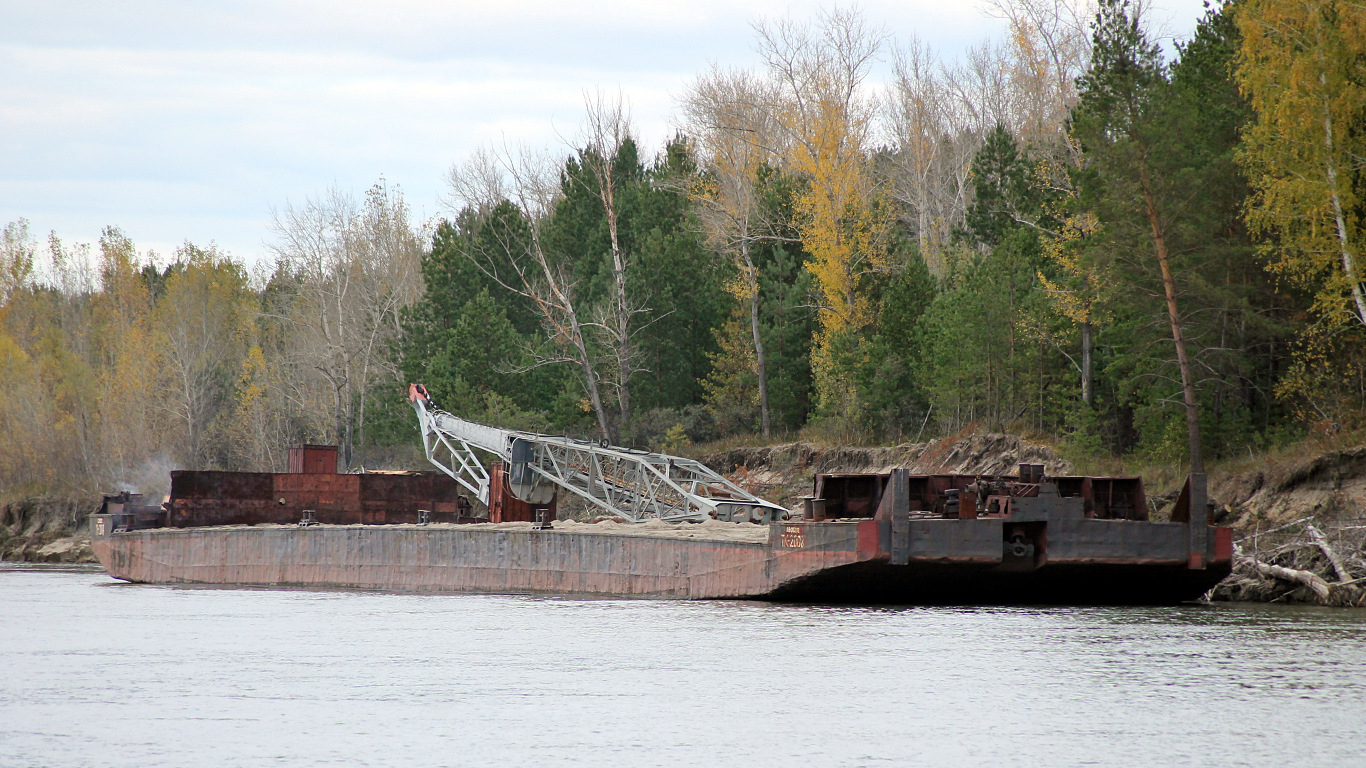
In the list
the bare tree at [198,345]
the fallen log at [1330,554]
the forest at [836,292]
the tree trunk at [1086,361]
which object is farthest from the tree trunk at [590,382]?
the fallen log at [1330,554]

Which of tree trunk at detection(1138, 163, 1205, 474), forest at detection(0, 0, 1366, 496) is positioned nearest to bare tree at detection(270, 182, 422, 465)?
forest at detection(0, 0, 1366, 496)

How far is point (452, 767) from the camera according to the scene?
11.5 metres

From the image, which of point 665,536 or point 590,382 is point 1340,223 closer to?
point 665,536

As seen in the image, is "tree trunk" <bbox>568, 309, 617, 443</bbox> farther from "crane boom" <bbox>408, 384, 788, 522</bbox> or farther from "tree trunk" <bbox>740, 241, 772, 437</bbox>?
"crane boom" <bbox>408, 384, 788, 522</bbox>

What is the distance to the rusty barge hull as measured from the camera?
23.5 metres

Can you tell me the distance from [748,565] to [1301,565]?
1166 cm

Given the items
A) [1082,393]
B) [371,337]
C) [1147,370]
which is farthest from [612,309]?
[1147,370]

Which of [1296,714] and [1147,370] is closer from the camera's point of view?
[1296,714]

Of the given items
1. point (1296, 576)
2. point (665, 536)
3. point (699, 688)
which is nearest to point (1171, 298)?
point (1296, 576)

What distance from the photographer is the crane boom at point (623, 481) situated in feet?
103

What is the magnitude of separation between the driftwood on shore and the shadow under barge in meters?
2.51

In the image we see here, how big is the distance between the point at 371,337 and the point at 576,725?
2250 inches

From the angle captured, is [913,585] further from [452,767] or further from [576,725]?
[452,767]

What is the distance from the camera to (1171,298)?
3219 centimetres
